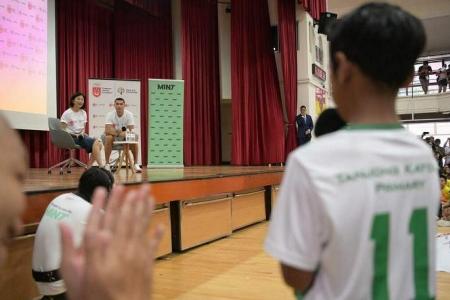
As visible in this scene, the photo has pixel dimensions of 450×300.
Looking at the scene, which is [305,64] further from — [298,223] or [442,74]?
[298,223]

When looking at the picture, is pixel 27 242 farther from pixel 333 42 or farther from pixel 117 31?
pixel 117 31

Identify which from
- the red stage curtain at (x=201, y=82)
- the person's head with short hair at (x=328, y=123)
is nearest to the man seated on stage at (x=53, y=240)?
the person's head with short hair at (x=328, y=123)

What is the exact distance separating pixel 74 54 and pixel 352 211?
7.24 meters

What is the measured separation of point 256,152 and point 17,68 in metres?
4.35

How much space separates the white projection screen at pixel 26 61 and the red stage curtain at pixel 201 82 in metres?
3.07

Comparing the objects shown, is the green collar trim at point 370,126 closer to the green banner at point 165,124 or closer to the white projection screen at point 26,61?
the white projection screen at point 26,61

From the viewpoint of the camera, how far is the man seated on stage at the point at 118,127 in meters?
5.10

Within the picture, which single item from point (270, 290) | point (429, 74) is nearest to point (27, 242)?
point (270, 290)

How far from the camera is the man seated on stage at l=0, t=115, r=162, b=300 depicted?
0.41 meters

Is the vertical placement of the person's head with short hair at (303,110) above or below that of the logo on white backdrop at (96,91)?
below

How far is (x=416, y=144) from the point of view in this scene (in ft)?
2.28

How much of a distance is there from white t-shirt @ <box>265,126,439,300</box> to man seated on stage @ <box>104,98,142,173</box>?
4478 mm

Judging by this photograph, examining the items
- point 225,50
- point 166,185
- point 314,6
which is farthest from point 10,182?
point 225,50

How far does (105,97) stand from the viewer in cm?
668
